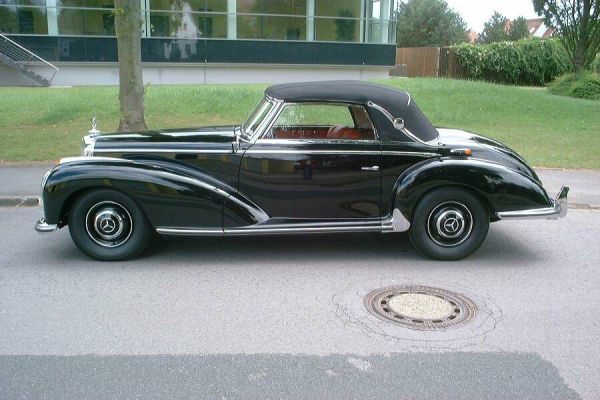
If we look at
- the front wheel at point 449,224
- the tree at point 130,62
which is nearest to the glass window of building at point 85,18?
the tree at point 130,62

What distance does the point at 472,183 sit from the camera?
18.5ft

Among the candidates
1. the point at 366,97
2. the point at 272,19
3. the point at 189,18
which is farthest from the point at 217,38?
the point at 366,97

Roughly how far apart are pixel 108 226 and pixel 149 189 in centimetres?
54

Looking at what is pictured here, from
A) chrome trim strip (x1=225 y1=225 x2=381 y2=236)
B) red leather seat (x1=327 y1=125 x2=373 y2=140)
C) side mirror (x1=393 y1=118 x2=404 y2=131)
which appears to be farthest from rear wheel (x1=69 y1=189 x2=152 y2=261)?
side mirror (x1=393 y1=118 x2=404 y2=131)

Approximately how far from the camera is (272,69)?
25891mm

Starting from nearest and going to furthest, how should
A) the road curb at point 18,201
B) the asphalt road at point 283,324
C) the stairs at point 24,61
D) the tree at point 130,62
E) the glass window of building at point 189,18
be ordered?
1. the asphalt road at point 283,324
2. the road curb at point 18,201
3. the tree at point 130,62
4. the stairs at point 24,61
5. the glass window of building at point 189,18

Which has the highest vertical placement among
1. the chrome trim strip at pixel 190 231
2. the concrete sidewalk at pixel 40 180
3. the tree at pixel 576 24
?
the tree at pixel 576 24

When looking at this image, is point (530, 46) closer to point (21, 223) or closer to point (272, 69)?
point (272, 69)

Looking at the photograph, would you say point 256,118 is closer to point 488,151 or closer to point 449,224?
point 449,224

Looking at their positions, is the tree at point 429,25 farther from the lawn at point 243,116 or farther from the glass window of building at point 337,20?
the lawn at point 243,116

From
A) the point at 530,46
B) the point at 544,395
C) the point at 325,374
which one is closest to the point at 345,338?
the point at 325,374

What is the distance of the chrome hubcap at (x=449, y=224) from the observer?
18.9ft

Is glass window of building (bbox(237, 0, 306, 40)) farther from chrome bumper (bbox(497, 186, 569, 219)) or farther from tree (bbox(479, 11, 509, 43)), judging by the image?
tree (bbox(479, 11, 509, 43))

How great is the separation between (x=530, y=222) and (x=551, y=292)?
2.36 metres
